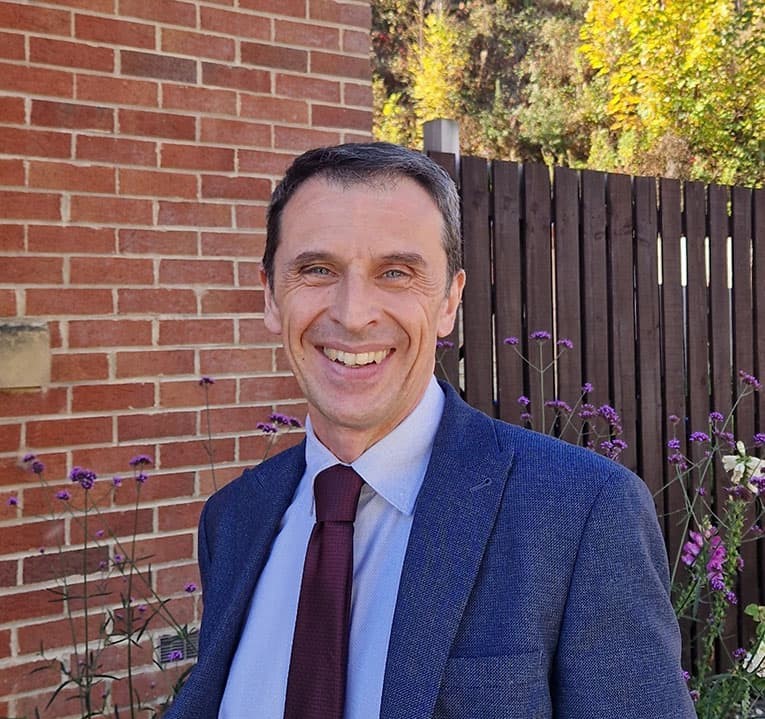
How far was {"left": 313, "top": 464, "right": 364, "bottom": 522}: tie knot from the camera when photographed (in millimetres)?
1552

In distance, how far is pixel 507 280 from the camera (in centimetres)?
382

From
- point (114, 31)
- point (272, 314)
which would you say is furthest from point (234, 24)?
point (272, 314)

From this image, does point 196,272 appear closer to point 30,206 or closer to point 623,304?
point 30,206

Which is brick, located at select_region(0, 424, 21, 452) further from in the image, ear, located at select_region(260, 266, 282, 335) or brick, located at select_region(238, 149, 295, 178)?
ear, located at select_region(260, 266, 282, 335)

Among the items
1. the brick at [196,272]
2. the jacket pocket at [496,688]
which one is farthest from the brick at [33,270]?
the jacket pocket at [496,688]

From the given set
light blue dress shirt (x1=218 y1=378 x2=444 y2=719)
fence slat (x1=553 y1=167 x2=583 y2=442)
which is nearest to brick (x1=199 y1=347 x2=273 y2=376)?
fence slat (x1=553 y1=167 x2=583 y2=442)

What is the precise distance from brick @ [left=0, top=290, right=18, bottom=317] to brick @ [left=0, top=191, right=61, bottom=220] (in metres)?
0.24

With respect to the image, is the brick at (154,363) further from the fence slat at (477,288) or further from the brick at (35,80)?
the fence slat at (477,288)

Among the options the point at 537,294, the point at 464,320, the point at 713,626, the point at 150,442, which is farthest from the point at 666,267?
the point at 150,442

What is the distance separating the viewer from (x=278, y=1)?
3336 millimetres

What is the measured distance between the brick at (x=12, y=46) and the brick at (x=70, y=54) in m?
0.03

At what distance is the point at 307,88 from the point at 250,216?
546mm

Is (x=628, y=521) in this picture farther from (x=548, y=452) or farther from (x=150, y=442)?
(x=150, y=442)

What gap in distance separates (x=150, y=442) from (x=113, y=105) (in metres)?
1.13
